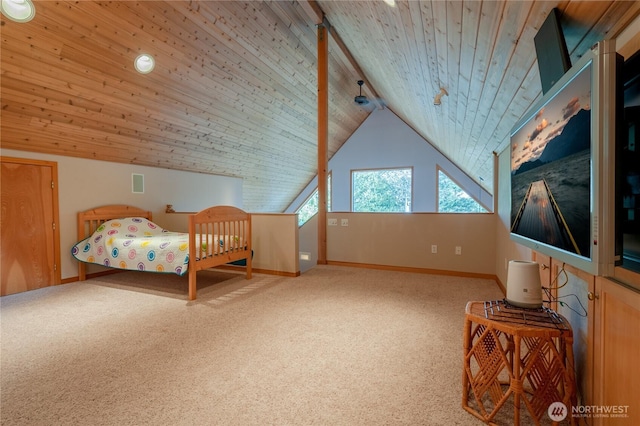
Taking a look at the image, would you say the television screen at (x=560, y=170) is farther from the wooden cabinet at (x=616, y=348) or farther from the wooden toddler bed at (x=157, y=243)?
the wooden toddler bed at (x=157, y=243)

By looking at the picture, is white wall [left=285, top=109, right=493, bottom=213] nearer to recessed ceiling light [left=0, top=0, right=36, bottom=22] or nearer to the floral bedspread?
the floral bedspread

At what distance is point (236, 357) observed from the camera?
184 centimetres

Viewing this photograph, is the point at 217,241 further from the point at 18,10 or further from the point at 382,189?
the point at 382,189

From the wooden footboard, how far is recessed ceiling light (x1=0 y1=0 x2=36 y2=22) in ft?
6.46

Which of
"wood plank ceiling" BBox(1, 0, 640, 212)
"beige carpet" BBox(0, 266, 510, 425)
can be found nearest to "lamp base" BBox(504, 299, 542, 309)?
"beige carpet" BBox(0, 266, 510, 425)

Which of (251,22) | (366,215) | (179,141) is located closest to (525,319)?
(366,215)

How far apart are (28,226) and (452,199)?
736 centimetres

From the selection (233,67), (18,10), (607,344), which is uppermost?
(233,67)

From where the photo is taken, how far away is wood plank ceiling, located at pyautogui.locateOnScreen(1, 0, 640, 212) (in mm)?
1799

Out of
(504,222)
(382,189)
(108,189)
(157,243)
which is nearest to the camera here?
(504,222)

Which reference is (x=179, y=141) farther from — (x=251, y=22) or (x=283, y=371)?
(x=283, y=371)

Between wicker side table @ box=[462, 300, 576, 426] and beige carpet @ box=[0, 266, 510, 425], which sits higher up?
wicker side table @ box=[462, 300, 576, 426]

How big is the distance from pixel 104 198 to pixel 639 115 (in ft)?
16.8

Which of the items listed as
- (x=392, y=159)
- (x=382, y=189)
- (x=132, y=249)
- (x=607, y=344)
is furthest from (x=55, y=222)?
(x=392, y=159)
